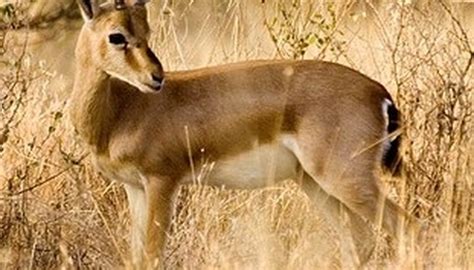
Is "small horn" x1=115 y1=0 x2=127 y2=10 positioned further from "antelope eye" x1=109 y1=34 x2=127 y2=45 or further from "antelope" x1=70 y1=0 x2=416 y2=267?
"antelope eye" x1=109 y1=34 x2=127 y2=45

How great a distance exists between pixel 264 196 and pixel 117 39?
158cm

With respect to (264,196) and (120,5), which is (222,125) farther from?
(264,196)

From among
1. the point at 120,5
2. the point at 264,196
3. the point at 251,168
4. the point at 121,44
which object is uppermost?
the point at 120,5

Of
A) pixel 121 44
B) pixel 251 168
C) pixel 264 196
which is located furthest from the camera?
pixel 264 196

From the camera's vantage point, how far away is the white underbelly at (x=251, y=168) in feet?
29.6

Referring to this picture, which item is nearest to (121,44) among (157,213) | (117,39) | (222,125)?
(117,39)

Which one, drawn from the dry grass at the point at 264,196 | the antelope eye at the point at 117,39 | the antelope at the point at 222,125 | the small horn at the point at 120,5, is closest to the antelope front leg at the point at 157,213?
the antelope at the point at 222,125

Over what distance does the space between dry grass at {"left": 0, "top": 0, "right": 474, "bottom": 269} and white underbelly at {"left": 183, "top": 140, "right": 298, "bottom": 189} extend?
318mm

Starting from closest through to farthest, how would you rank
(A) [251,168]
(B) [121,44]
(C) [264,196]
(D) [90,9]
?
1. (B) [121,44]
2. (D) [90,9]
3. (A) [251,168]
4. (C) [264,196]

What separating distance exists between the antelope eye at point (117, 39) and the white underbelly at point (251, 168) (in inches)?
28.6

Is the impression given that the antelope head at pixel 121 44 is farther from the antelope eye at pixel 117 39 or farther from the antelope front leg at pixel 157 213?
the antelope front leg at pixel 157 213

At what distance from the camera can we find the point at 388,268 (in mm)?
9109

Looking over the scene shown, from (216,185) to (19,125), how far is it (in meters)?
2.09

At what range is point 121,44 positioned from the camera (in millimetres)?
8812
